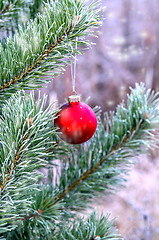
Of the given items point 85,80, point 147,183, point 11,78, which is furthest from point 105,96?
point 11,78

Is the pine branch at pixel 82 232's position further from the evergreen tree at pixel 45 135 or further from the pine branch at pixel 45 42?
the pine branch at pixel 45 42

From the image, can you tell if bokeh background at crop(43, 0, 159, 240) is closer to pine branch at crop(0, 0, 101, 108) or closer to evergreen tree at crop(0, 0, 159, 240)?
evergreen tree at crop(0, 0, 159, 240)

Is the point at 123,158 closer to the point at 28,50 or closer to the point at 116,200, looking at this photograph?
the point at 28,50

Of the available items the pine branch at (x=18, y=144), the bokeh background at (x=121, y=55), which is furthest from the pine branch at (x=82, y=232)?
the bokeh background at (x=121, y=55)

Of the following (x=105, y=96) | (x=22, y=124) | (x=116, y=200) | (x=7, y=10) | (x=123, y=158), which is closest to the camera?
(x=22, y=124)

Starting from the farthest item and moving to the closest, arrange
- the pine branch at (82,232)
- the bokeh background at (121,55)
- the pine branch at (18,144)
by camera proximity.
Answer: the bokeh background at (121,55) < the pine branch at (82,232) < the pine branch at (18,144)

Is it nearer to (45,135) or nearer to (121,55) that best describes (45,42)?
(45,135)

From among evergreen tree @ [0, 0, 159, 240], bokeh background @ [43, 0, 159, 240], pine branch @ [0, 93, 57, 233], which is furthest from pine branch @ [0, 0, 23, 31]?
bokeh background @ [43, 0, 159, 240]
